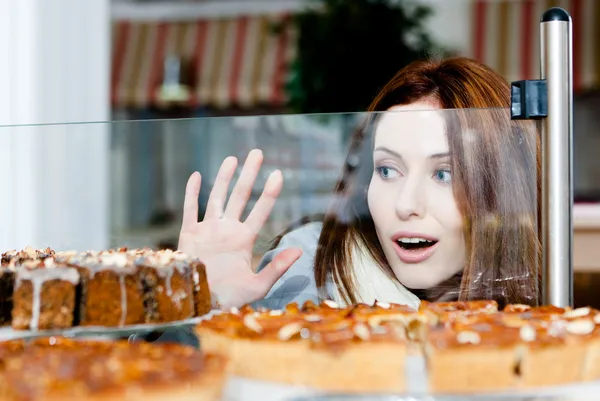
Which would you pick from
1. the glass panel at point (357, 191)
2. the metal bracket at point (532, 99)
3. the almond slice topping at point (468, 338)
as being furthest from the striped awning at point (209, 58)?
the almond slice topping at point (468, 338)

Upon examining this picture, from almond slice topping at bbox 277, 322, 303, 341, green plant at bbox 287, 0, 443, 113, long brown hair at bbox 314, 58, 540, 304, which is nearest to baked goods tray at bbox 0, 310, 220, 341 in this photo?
almond slice topping at bbox 277, 322, 303, 341

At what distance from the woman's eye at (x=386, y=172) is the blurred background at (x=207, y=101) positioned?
0.09 meters

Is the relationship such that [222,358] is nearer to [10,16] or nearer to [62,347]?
[62,347]

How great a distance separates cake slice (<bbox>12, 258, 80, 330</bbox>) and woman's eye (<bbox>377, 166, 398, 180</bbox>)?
1.94 feet

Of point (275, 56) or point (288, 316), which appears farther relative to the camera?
point (275, 56)

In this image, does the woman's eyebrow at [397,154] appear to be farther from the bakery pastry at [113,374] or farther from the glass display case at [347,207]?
the bakery pastry at [113,374]

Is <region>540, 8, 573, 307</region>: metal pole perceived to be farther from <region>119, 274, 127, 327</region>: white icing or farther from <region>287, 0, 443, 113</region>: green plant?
<region>287, 0, 443, 113</region>: green plant

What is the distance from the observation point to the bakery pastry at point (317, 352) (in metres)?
0.98

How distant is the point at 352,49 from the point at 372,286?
10.2 feet

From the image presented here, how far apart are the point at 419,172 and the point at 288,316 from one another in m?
0.38

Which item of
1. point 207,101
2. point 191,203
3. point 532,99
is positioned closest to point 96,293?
point 191,203

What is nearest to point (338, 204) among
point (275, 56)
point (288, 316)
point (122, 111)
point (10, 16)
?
point (288, 316)

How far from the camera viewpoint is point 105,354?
968mm

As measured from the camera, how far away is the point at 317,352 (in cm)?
98
